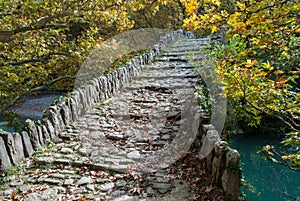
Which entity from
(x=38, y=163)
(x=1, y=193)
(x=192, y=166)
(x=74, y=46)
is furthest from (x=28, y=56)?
(x=192, y=166)

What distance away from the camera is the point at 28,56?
330 inches

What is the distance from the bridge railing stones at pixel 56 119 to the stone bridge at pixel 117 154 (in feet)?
0.05

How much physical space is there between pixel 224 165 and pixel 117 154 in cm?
199

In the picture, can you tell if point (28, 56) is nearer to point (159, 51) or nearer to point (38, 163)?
point (38, 163)

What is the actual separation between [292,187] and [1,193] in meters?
8.10

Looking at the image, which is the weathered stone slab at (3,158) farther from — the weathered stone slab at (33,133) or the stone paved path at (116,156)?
the weathered stone slab at (33,133)

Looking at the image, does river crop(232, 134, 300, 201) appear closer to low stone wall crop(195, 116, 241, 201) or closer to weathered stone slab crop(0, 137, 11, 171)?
low stone wall crop(195, 116, 241, 201)

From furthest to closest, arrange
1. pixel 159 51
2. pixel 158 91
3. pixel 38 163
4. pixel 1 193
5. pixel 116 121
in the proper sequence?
pixel 159 51 → pixel 158 91 → pixel 116 121 → pixel 38 163 → pixel 1 193

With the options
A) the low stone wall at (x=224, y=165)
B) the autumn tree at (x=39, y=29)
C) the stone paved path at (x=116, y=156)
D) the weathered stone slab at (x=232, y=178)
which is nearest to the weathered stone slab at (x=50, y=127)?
the stone paved path at (x=116, y=156)

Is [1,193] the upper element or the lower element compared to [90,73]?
lower

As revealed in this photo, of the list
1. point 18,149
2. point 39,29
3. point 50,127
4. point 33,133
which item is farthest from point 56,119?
point 39,29

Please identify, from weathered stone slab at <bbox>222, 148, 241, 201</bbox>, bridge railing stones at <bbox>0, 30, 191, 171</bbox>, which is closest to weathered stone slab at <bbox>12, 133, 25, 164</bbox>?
bridge railing stones at <bbox>0, 30, 191, 171</bbox>

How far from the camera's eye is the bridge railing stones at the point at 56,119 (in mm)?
4211

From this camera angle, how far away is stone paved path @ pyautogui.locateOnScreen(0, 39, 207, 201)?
373cm
